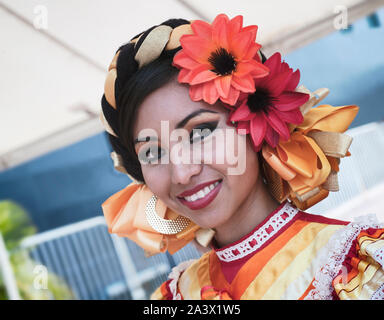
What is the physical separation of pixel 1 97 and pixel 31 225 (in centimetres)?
200

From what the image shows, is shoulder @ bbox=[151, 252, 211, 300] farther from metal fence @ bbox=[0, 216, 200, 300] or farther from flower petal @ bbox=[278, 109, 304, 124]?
metal fence @ bbox=[0, 216, 200, 300]

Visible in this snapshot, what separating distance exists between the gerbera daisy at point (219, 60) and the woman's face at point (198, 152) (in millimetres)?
38

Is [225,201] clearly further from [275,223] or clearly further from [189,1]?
[189,1]

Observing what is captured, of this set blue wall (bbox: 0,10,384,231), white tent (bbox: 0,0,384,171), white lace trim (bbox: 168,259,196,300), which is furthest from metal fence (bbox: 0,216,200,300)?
white lace trim (bbox: 168,259,196,300)

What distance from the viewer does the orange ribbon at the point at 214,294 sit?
0.82 m

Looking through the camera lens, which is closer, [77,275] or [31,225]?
[77,275]

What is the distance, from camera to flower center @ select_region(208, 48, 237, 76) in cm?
80

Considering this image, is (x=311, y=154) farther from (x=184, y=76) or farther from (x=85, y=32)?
(x=85, y=32)

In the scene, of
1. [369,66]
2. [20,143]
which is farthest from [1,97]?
[369,66]

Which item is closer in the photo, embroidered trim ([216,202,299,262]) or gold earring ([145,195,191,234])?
embroidered trim ([216,202,299,262])

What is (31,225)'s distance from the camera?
3.60 m

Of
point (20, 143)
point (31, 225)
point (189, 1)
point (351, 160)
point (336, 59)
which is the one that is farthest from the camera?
point (31, 225)

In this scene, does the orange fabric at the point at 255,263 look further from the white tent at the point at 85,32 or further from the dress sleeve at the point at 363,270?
the white tent at the point at 85,32

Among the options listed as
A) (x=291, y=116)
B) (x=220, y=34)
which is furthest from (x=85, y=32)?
(x=291, y=116)
